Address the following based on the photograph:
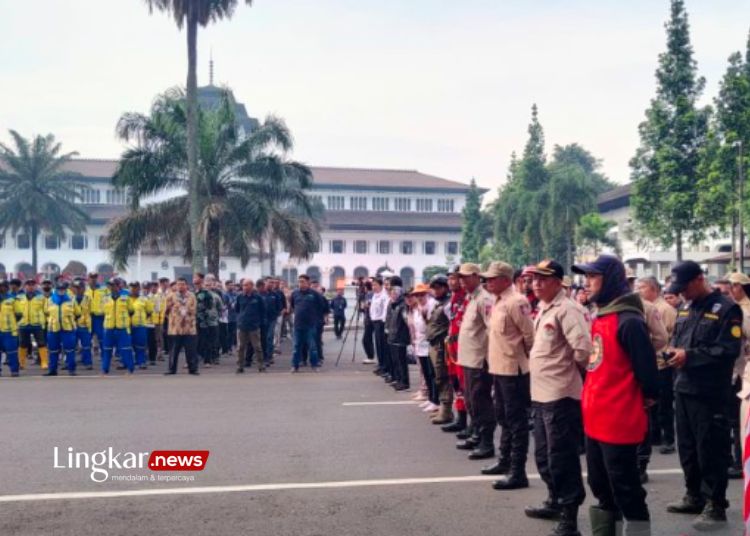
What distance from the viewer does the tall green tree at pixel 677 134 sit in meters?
36.1

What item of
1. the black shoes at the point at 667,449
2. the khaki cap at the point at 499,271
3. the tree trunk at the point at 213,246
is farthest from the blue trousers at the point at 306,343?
the tree trunk at the point at 213,246

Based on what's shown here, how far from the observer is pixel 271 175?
2686 centimetres

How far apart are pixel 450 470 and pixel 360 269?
230 ft

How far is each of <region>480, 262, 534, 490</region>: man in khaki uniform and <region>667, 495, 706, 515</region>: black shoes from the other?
50.3 inches

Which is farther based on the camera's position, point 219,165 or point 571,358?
point 219,165

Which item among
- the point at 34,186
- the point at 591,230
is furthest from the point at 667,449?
the point at 34,186

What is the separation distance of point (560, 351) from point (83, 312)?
1272 cm

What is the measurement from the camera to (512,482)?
689 cm

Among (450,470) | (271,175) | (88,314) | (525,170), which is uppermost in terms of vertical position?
(525,170)

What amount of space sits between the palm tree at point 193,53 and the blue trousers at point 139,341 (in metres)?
7.05

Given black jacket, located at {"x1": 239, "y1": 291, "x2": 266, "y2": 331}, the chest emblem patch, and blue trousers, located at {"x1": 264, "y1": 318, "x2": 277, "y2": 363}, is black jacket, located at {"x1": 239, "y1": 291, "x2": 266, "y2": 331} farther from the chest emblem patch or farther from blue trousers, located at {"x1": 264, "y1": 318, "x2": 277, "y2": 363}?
the chest emblem patch

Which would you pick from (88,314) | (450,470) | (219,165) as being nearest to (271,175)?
(219,165)

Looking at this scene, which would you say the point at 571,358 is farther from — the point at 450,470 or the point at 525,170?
the point at 525,170

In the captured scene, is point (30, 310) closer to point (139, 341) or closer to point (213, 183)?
point (139, 341)
